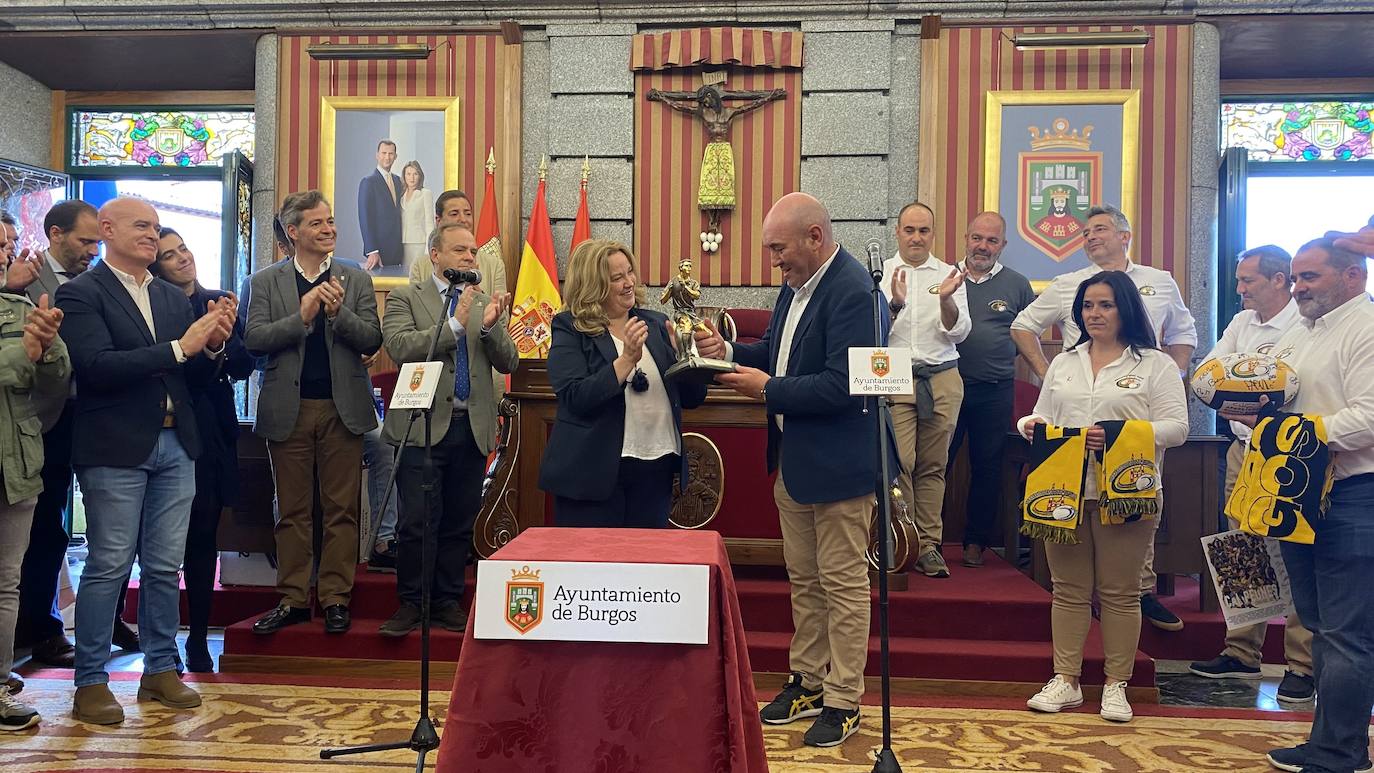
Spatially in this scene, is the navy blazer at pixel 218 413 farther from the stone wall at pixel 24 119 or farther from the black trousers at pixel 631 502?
the stone wall at pixel 24 119

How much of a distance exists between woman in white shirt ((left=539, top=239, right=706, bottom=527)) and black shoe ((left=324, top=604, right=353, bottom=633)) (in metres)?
1.22

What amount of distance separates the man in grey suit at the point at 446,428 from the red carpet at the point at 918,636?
0.19m

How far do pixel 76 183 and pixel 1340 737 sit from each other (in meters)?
8.68

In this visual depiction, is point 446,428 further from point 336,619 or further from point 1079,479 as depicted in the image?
point 1079,479

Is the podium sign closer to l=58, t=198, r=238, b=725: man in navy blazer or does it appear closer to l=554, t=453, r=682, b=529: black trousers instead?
l=554, t=453, r=682, b=529: black trousers

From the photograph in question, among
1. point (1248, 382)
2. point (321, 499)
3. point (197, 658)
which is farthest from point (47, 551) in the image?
point (1248, 382)

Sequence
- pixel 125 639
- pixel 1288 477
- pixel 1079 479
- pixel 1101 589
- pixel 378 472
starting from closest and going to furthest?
pixel 1288 477
pixel 1079 479
pixel 1101 589
pixel 125 639
pixel 378 472

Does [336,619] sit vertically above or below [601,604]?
below

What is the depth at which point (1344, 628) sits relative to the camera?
2945mm

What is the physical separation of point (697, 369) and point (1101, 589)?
1574 mm

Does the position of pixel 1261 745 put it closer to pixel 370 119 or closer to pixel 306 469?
pixel 306 469

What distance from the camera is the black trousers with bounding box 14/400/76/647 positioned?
4.12 m

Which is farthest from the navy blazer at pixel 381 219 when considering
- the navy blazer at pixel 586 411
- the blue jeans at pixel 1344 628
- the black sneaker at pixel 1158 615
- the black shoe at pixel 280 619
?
the blue jeans at pixel 1344 628

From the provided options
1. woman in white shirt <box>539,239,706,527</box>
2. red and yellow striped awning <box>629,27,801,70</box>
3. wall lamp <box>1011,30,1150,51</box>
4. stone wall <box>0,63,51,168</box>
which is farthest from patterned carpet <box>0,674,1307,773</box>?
stone wall <box>0,63,51,168</box>
